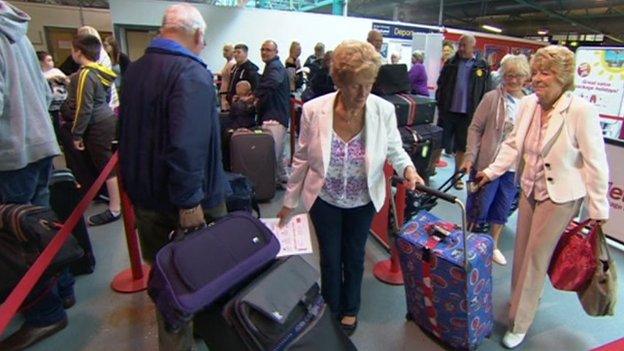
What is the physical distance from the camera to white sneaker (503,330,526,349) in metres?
1.98

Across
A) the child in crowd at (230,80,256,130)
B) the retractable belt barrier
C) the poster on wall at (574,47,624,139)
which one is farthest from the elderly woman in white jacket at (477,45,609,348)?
the poster on wall at (574,47,624,139)

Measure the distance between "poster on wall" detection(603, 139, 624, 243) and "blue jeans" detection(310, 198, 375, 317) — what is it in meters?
2.47

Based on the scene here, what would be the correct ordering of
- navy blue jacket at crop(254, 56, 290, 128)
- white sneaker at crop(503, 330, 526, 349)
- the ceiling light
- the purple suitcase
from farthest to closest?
the ceiling light → navy blue jacket at crop(254, 56, 290, 128) → white sneaker at crop(503, 330, 526, 349) → the purple suitcase

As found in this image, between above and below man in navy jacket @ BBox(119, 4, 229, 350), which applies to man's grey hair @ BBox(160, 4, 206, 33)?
above

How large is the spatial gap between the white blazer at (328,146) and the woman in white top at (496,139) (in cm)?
103

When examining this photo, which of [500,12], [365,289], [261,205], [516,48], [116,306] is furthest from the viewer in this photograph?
[500,12]

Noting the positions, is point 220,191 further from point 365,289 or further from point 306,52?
point 306,52

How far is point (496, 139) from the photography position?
2.69 metres

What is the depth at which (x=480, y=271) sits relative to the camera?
5.70 ft

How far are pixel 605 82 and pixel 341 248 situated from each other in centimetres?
441

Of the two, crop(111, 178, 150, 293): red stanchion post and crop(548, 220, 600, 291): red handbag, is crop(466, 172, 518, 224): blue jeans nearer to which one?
crop(548, 220, 600, 291): red handbag

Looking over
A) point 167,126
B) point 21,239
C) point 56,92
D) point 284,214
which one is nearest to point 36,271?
point 21,239

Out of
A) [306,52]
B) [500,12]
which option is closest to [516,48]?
[500,12]

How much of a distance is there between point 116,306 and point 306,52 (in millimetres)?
8081
